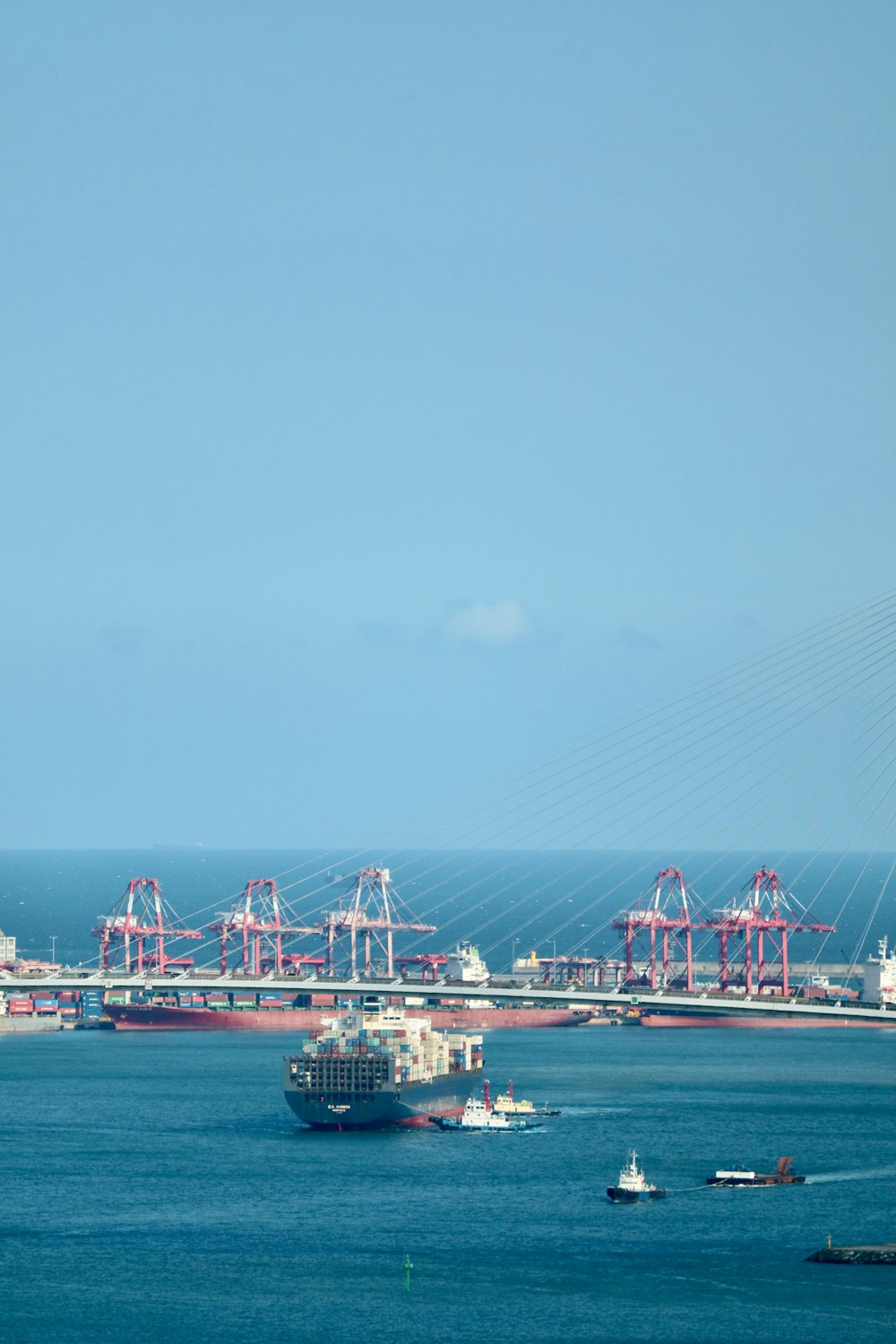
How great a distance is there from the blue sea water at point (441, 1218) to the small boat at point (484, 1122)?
0.49 m

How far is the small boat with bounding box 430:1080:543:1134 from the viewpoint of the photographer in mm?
42156

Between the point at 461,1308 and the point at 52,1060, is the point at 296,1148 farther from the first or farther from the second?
the point at 52,1060

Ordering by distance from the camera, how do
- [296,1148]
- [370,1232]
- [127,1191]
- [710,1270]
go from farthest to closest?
[296,1148] < [127,1191] < [370,1232] < [710,1270]

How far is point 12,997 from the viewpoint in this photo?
221 ft

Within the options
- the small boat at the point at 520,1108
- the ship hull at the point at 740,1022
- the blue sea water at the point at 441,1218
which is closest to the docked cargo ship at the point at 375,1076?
the blue sea water at the point at 441,1218

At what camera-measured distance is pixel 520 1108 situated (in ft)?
143

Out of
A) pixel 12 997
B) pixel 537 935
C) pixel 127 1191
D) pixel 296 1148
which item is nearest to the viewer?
pixel 127 1191

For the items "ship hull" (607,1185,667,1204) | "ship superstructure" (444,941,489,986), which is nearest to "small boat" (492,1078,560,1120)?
"ship hull" (607,1185,667,1204)

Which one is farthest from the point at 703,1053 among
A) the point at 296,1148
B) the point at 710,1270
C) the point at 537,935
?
the point at 537,935

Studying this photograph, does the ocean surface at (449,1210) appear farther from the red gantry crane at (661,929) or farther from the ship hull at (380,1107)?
the red gantry crane at (661,929)

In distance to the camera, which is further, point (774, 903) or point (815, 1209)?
point (774, 903)

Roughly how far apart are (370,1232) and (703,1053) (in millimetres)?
24784

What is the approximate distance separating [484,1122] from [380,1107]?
2.06 metres

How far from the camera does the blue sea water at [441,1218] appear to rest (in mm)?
27797
